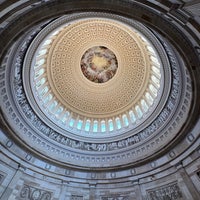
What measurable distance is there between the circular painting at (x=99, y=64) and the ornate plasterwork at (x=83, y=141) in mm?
9221

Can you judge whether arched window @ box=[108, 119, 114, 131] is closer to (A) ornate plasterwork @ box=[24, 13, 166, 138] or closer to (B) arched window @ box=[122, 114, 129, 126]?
(A) ornate plasterwork @ box=[24, 13, 166, 138]

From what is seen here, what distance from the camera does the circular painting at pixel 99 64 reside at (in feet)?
76.1

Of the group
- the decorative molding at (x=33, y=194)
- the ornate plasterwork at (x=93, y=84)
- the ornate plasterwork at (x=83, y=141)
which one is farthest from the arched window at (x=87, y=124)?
the decorative molding at (x=33, y=194)

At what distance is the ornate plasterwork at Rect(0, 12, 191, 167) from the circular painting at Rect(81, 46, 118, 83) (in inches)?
363

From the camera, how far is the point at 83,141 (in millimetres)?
17234

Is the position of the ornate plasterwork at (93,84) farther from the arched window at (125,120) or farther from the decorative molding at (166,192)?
the decorative molding at (166,192)

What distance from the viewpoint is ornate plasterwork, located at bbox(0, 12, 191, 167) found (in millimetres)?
12156

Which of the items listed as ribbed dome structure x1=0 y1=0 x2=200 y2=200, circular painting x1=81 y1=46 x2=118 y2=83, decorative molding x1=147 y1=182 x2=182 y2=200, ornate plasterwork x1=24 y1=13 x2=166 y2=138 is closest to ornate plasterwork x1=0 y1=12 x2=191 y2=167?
ribbed dome structure x1=0 y1=0 x2=200 y2=200

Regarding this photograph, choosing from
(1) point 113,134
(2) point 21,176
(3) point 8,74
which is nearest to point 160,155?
(1) point 113,134

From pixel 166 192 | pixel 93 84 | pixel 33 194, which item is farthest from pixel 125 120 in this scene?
pixel 33 194

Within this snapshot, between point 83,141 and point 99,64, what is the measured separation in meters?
10.5

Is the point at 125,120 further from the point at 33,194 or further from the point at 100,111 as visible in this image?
the point at 33,194

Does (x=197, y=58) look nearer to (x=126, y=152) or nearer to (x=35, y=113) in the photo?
(x=126, y=152)

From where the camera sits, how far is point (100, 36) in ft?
70.1
